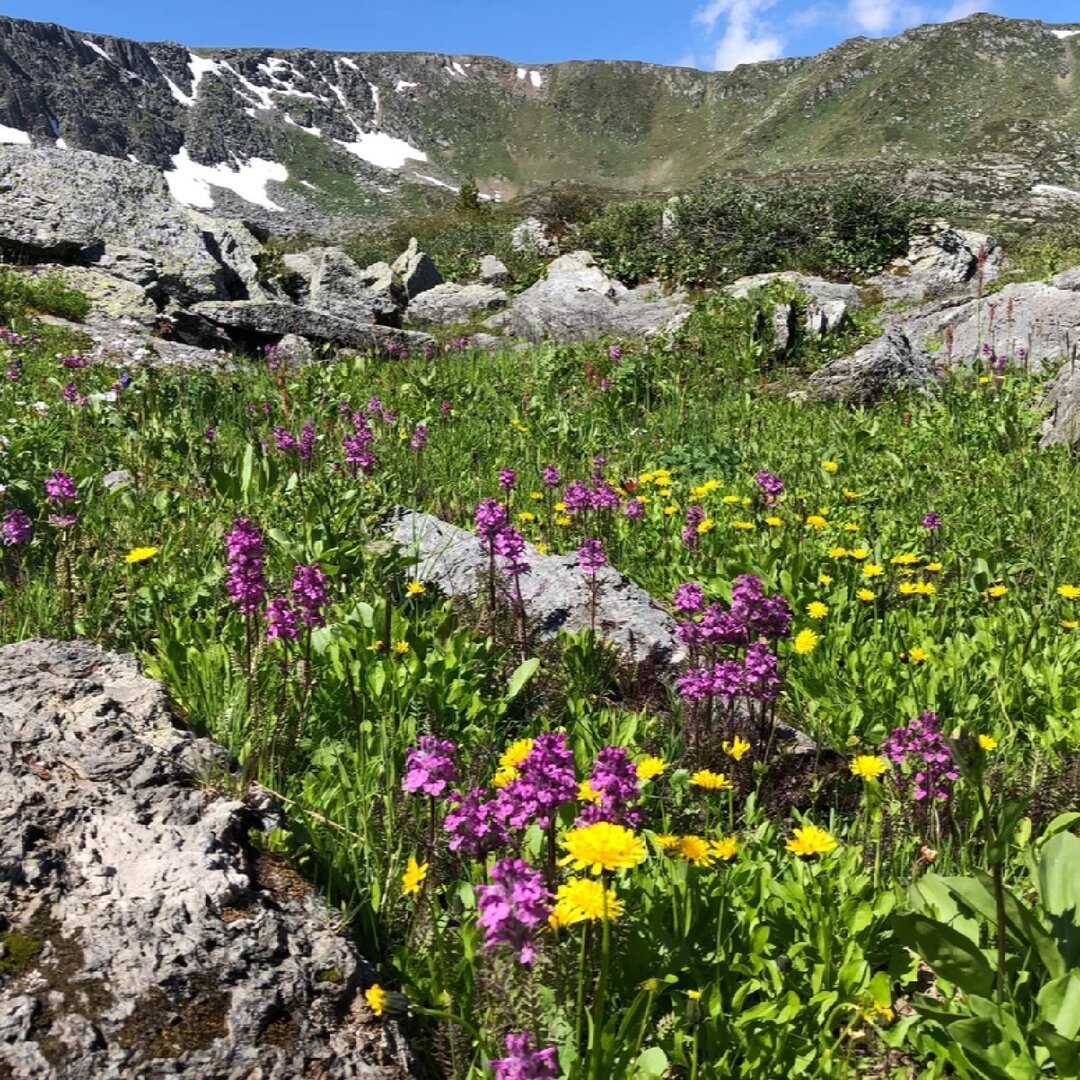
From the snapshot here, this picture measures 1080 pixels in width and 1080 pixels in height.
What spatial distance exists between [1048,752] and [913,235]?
2321 centimetres

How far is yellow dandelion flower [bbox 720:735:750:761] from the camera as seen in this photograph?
267 centimetres

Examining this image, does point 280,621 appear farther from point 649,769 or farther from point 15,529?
point 15,529

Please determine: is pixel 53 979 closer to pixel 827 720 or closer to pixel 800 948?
pixel 800 948

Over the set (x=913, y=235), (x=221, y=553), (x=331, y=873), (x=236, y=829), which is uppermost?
(x=913, y=235)

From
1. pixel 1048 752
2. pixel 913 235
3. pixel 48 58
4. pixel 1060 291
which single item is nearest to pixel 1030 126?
pixel 913 235

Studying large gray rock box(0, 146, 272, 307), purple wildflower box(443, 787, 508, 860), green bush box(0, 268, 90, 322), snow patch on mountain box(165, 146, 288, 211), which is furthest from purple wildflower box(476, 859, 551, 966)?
snow patch on mountain box(165, 146, 288, 211)

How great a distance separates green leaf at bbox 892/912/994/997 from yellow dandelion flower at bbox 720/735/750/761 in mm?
873

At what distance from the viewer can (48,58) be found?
176m

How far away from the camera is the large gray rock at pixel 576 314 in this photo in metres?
15.0

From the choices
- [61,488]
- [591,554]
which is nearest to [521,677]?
[591,554]

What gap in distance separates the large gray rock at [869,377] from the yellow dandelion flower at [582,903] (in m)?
8.06

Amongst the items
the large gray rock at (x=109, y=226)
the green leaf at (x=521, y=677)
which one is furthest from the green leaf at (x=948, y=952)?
the large gray rock at (x=109, y=226)

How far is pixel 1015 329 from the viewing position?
10805 mm

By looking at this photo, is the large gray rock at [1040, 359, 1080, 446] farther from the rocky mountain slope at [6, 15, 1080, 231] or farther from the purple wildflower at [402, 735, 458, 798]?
the rocky mountain slope at [6, 15, 1080, 231]
